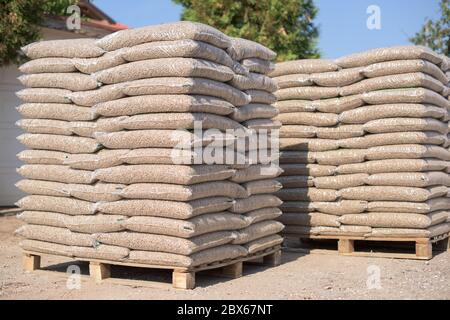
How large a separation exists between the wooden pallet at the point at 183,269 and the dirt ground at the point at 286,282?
0.08 m

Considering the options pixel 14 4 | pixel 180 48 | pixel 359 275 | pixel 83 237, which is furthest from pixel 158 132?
pixel 14 4

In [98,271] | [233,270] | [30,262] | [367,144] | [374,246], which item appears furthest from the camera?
[374,246]

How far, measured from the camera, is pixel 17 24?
1023cm

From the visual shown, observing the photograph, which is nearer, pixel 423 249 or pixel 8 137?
pixel 423 249

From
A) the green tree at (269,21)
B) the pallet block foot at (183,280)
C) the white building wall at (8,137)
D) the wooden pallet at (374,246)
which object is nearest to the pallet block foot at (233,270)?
the pallet block foot at (183,280)

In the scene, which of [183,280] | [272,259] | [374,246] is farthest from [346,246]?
[183,280]

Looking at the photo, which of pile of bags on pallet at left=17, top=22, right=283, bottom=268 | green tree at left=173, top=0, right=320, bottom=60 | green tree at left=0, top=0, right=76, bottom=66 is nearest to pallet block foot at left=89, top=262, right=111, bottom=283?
pile of bags on pallet at left=17, top=22, right=283, bottom=268

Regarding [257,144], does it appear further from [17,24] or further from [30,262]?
[17,24]

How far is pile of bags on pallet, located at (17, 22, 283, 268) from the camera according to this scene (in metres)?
5.93

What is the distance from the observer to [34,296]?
5.87m

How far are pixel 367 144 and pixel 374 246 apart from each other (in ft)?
5.15

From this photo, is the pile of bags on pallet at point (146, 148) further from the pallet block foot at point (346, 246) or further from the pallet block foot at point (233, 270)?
the pallet block foot at point (346, 246)

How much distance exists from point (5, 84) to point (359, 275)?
7.53 m

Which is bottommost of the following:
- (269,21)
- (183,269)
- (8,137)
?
(183,269)
